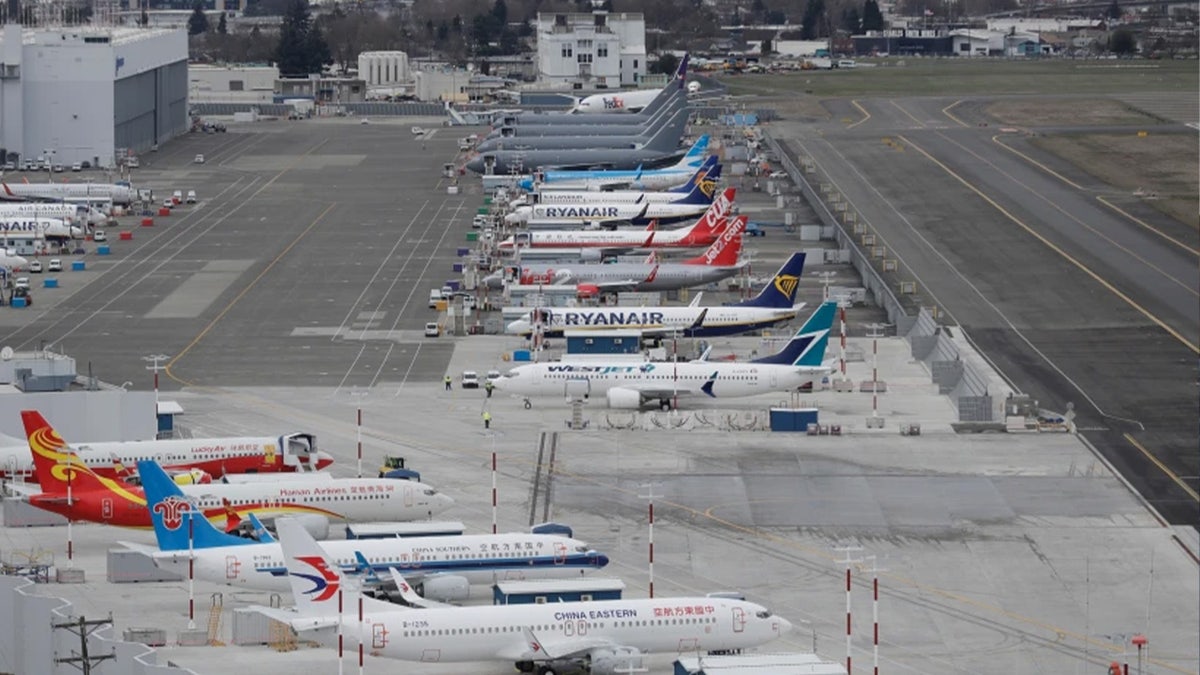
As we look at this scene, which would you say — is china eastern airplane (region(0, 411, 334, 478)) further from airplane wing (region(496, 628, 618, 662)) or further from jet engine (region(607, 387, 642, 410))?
airplane wing (region(496, 628, 618, 662))

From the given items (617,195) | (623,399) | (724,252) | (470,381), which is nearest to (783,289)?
(724,252)

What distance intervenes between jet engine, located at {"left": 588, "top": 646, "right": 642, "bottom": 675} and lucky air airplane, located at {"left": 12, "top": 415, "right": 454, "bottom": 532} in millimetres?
19344

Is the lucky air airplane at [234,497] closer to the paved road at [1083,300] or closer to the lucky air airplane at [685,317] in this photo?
the paved road at [1083,300]

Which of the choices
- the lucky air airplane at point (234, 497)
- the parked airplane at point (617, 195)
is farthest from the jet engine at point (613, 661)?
the parked airplane at point (617, 195)

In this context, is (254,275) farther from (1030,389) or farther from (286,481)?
(286,481)

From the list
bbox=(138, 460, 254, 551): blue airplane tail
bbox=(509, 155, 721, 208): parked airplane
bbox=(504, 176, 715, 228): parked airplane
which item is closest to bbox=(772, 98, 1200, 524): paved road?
bbox=(509, 155, 721, 208): parked airplane

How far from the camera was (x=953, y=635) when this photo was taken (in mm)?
78188

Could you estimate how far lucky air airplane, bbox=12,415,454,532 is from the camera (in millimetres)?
86625

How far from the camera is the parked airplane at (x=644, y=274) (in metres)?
151

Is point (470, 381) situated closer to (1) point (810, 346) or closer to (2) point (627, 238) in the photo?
(1) point (810, 346)

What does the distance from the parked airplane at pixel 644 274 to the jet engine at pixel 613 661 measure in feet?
260

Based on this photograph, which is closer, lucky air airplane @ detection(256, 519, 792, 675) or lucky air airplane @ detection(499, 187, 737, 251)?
lucky air airplane @ detection(256, 519, 792, 675)

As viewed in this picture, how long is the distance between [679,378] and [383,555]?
3853 cm

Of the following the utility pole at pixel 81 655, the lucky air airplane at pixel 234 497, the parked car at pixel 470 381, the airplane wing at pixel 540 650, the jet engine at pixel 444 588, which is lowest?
the parked car at pixel 470 381
